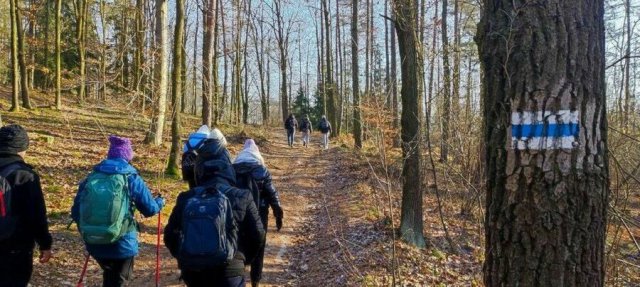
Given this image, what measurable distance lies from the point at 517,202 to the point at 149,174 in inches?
408

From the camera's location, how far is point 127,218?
4.19 m

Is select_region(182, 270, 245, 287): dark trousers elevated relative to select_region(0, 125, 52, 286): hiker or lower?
lower

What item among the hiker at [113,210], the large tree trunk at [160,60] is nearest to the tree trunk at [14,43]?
the large tree trunk at [160,60]

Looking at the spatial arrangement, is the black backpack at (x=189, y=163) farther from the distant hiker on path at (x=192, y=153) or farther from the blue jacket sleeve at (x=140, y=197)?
the blue jacket sleeve at (x=140, y=197)

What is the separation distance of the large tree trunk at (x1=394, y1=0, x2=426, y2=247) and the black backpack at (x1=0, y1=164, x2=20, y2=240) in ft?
17.0

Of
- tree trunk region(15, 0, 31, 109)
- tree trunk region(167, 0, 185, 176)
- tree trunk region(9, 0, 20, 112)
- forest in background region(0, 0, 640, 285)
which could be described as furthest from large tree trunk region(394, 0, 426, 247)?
tree trunk region(15, 0, 31, 109)

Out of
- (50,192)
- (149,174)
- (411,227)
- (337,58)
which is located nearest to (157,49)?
(149,174)

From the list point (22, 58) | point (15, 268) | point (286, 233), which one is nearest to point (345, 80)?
point (22, 58)

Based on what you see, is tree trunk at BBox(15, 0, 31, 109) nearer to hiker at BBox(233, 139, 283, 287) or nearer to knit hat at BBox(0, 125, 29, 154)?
hiker at BBox(233, 139, 283, 287)

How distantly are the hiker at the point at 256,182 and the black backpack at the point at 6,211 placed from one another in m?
2.20

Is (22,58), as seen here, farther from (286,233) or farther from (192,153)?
(192,153)

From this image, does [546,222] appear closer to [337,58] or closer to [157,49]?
[157,49]

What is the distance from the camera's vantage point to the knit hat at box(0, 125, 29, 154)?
12.6 ft

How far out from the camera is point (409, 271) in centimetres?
672
